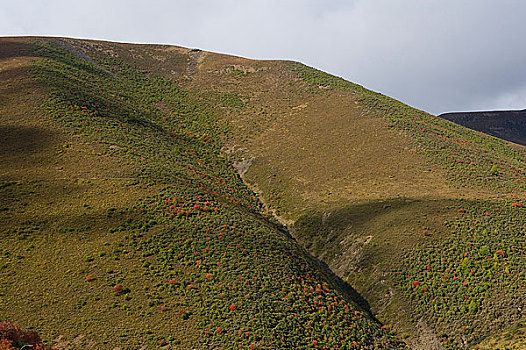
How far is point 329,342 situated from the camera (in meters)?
32.8

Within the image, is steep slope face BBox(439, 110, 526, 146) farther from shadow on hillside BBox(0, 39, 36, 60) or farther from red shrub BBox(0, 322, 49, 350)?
red shrub BBox(0, 322, 49, 350)

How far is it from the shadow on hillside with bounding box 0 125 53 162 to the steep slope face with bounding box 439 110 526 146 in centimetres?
15813

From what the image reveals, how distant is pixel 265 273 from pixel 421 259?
17.3m

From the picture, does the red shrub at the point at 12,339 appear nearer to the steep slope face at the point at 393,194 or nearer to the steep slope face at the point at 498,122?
the steep slope face at the point at 393,194

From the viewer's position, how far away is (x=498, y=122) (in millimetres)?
173875

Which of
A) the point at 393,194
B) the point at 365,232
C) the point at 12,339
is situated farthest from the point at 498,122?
the point at 12,339

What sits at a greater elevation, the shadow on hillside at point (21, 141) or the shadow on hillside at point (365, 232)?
the shadow on hillside at point (21, 141)

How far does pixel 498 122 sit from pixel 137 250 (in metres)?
176

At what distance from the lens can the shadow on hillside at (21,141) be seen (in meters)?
53.3

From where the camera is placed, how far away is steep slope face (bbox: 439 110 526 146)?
547 ft

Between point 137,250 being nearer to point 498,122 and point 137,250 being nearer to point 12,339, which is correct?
point 12,339

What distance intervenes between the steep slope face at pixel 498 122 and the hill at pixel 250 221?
99343 millimetres

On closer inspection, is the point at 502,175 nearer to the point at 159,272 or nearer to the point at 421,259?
the point at 421,259

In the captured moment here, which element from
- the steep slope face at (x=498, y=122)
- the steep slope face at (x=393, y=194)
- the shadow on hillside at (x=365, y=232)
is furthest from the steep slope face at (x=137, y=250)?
the steep slope face at (x=498, y=122)
